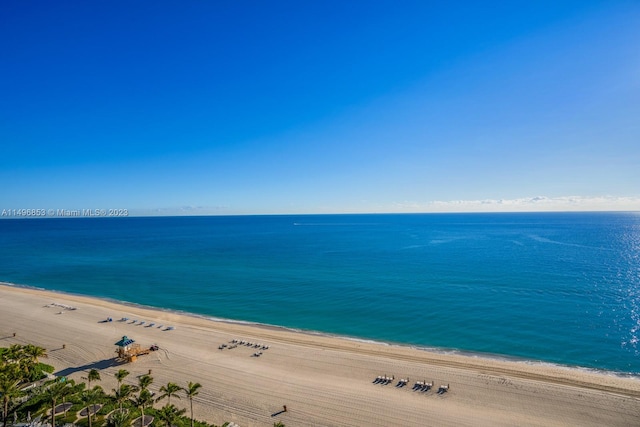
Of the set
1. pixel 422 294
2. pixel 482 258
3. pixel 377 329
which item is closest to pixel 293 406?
pixel 377 329

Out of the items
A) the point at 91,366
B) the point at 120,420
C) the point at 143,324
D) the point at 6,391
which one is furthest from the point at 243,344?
the point at 6,391

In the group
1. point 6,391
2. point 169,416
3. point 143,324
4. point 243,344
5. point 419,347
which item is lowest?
point 419,347

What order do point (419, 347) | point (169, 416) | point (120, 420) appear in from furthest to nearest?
point (419, 347), point (120, 420), point (169, 416)

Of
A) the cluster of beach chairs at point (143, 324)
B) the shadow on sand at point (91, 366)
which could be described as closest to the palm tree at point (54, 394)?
the shadow on sand at point (91, 366)

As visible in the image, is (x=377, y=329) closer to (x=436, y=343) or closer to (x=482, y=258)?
(x=436, y=343)

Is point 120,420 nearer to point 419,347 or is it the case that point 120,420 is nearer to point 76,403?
point 76,403

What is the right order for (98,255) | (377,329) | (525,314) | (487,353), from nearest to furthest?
1. (487,353)
2. (377,329)
3. (525,314)
4. (98,255)

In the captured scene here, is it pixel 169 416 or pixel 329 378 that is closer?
pixel 169 416
